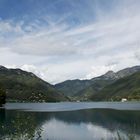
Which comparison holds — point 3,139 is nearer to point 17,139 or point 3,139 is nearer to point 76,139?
point 76,139

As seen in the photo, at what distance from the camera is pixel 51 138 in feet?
227

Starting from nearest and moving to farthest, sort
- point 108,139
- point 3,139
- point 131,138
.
Result: point 131,138, point 3,139, point 108,139

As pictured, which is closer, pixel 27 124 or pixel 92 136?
pixel 27 124

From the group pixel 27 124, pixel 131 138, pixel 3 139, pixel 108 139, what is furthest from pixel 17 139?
pixel 108 139

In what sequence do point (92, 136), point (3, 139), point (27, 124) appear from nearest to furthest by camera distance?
1. point (27, 124)
2. point (3, 139)
3. point (92, 136)

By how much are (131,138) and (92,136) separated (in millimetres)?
50967

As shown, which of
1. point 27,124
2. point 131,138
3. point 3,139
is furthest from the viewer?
point 3,139

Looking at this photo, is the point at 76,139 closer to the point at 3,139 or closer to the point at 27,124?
the point at 3,139

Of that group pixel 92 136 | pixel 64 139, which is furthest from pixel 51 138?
pixel 92 136

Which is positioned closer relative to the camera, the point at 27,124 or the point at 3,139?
the point at 27,124

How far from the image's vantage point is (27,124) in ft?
88.6

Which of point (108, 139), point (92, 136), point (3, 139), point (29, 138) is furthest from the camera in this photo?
point (92, 136)

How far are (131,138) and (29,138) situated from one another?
7.73 m

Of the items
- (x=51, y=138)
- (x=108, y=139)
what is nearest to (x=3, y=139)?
(x=51, y=138)
